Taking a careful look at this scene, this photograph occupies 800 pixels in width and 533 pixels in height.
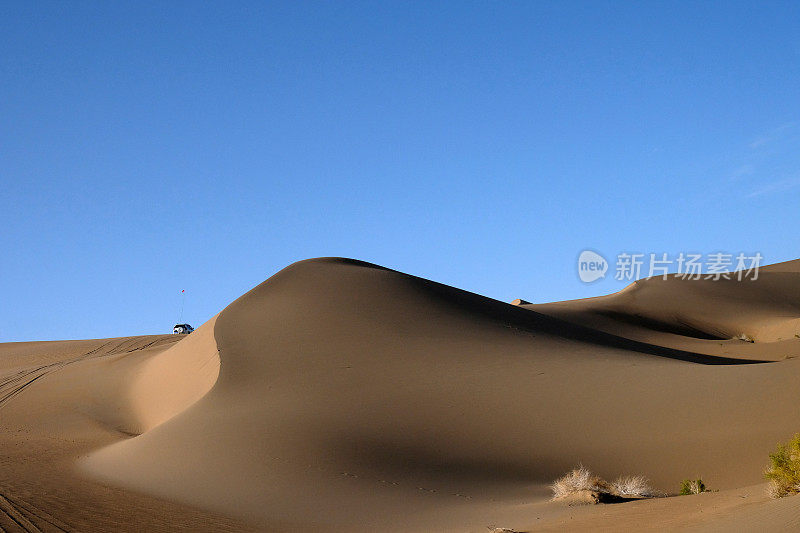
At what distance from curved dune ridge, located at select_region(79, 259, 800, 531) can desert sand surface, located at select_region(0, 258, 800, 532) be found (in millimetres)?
64

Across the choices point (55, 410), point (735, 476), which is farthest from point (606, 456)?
point (55, 410)

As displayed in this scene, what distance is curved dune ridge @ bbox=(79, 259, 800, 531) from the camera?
43.3ft

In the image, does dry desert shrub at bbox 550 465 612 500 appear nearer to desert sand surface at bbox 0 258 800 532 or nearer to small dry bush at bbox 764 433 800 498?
desert sand surface at bbox 0 258 800 532

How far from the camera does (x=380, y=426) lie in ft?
55.2

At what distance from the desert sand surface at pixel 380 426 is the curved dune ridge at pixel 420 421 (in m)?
0.06

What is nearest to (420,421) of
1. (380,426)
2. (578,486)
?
(380,426)

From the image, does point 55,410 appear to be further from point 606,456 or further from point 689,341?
point 689,341

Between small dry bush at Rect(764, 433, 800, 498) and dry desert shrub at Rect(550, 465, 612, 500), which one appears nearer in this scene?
small dry bush at Rect(764, 433, 800, 498)

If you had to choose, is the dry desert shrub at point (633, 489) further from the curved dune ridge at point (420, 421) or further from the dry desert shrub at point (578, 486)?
the curved dune ridge at point (420, 421)

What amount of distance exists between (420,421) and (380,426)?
1.01 metres

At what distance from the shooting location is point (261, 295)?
29.9 meters

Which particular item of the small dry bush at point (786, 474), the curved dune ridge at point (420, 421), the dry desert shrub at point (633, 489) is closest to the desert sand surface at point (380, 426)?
the curved dune ridge at point (420, 421)

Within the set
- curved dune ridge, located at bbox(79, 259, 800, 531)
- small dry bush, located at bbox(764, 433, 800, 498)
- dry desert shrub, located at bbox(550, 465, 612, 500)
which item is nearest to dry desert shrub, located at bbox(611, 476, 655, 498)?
dry desert shrub, located at bbox(550, 465, 612, 500)

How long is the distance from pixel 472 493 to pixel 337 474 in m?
2.60
